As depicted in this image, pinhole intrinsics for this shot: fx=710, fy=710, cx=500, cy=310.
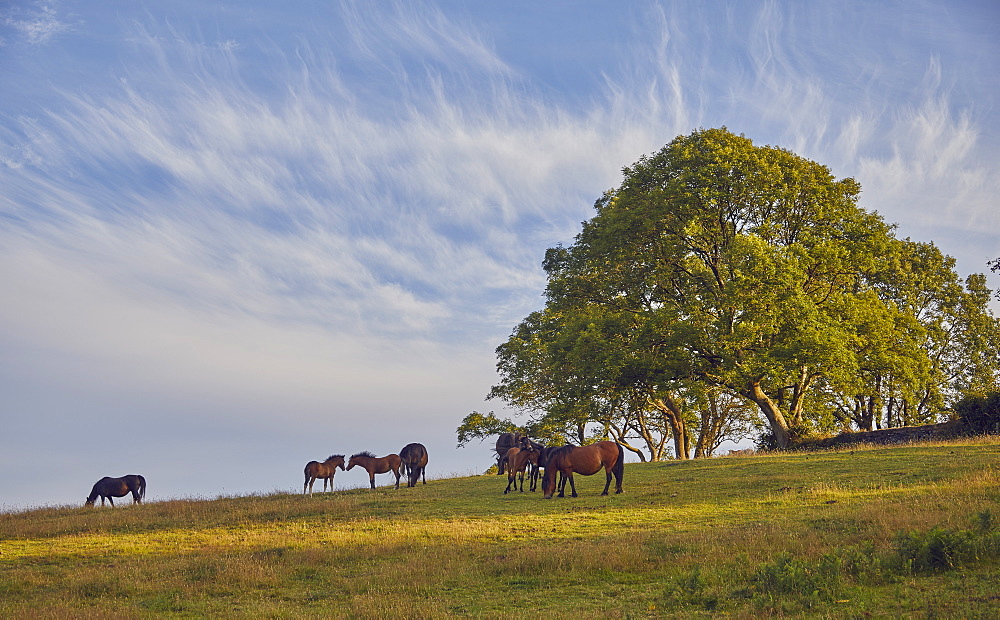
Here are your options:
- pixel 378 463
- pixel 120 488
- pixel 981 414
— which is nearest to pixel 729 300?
pixel 981 414

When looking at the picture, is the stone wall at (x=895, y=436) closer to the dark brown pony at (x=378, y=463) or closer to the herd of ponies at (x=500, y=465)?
the herd of ponies at (x=500, y=465)

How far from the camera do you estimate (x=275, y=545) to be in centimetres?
1684

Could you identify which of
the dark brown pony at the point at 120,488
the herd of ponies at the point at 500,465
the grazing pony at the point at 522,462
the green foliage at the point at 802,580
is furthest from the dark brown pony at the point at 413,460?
the green foliage at the point at 802,580

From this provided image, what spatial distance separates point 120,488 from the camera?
109ft

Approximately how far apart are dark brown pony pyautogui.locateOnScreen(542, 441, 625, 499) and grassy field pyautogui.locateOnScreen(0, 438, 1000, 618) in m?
0.83

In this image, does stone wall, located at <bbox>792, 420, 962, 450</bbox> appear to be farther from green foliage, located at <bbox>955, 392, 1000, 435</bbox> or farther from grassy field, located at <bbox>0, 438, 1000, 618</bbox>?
grassy field, located at <bbox>0, 438, 1000, 618</bbox>

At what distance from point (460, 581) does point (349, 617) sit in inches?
103

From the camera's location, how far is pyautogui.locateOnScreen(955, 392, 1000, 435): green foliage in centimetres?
2994

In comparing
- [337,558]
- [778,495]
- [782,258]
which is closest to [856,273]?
[782,258]

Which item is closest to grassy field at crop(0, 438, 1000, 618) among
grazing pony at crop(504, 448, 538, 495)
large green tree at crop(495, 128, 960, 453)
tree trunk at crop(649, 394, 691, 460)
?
grazing pony at crop(504, 448, 538, 495)

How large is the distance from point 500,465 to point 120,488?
1852cm

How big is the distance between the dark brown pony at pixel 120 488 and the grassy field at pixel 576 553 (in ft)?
28.7

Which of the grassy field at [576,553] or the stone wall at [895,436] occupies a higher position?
the stone wall at [895,436]

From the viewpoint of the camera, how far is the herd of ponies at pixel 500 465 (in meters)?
23.2
